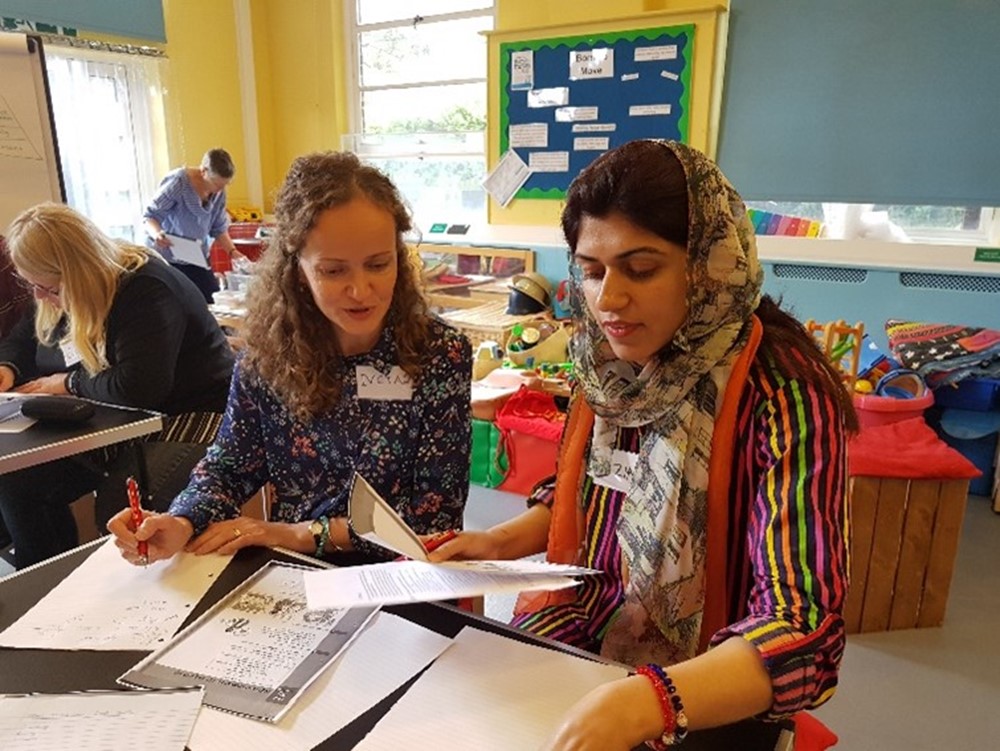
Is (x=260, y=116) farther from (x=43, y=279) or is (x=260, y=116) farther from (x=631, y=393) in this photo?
(x=631, y=393)

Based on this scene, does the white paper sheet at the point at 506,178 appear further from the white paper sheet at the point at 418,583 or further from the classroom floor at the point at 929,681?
the white paper sheet at the point at 418,583

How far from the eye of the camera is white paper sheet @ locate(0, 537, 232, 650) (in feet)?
2.87

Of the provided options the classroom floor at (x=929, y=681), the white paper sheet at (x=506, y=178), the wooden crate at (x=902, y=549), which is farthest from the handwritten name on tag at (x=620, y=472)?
the white paper sheet at (x=506, y=178)

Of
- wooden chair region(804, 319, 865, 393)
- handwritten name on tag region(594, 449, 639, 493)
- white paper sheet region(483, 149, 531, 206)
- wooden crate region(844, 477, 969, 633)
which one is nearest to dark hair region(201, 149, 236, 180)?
white paper sheet region(483, 149, 531, 206)

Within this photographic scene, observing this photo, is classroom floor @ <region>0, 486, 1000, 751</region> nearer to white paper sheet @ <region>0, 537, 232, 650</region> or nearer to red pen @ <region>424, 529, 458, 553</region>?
red pen @ <region>424, 529, 458, 553</region>

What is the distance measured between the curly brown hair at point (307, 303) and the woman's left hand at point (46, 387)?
105cm

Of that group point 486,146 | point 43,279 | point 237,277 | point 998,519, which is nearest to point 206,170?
point 237,277

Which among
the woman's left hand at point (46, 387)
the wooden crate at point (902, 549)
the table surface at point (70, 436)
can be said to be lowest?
the wooden crate at point (902, 549)

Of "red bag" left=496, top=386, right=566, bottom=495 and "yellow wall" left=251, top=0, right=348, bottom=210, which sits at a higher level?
"yellow wall" left=251, top=0, right=348, bottom=210

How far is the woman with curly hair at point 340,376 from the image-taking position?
4.11ft

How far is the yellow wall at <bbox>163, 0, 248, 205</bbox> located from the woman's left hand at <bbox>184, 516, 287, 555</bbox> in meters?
4.72

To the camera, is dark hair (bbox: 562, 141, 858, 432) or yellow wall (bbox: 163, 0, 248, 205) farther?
yellow wall (bbox: 163, 0, 248, 205)

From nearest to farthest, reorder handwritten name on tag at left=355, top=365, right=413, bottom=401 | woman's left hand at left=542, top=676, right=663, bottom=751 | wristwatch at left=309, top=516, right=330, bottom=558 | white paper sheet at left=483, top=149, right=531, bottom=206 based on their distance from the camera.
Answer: woman's left hand at left=542, top=676, right=663, bottom=751 → wristwatch at left=309, top=516, right=330, bottom=558 → handwritten name on tag at left=355, top=365, right=413, bottom=401 → white paper sheet at left=483, top=149, right=531, bottom=206

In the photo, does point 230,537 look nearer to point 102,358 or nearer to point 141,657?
point 141,657
